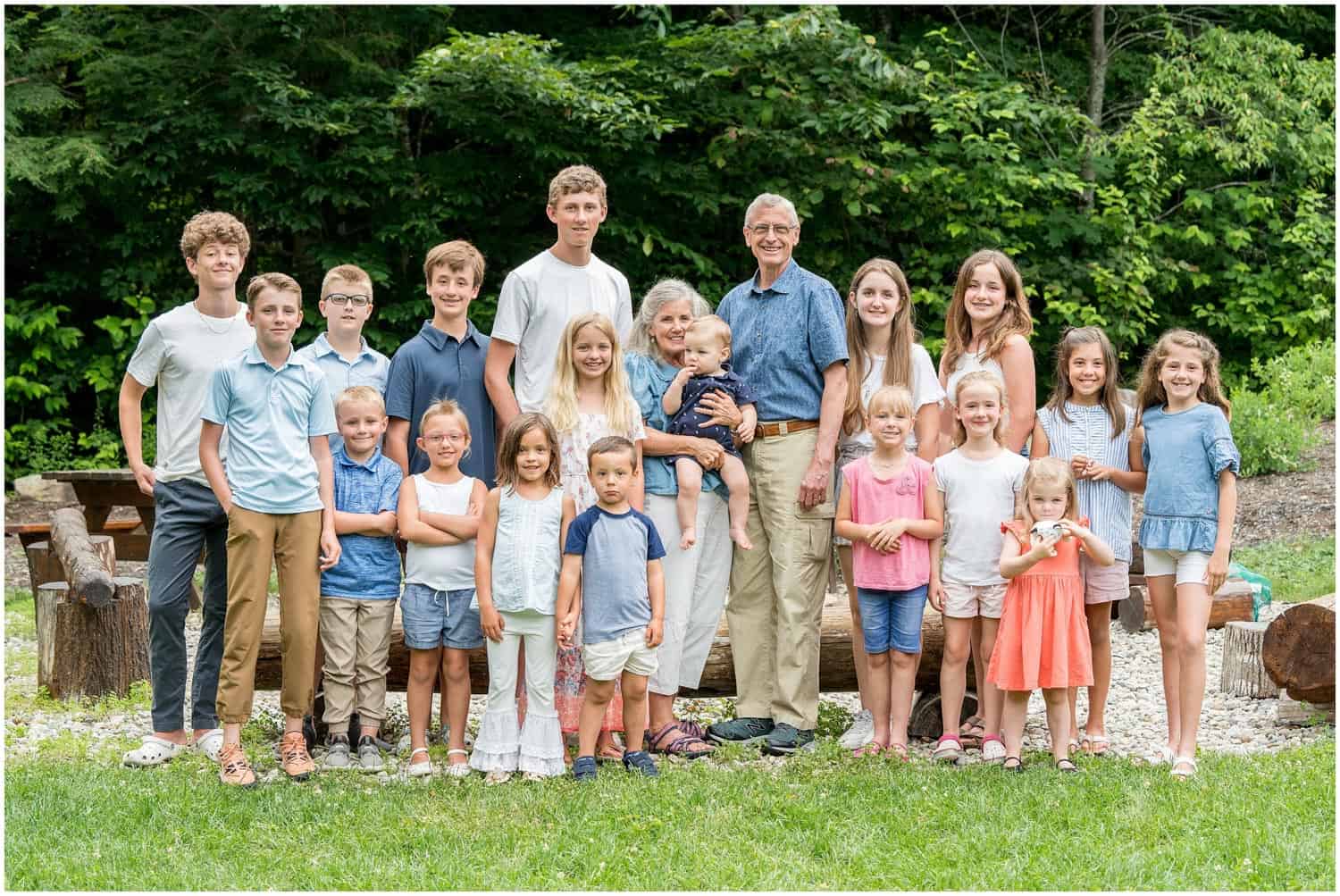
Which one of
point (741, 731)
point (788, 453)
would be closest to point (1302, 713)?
point (741, 731)

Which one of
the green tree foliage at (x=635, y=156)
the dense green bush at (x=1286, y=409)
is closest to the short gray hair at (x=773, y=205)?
the green tree foliage at (x=635, y=156)

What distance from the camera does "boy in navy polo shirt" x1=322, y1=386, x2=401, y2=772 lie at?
16.8ft

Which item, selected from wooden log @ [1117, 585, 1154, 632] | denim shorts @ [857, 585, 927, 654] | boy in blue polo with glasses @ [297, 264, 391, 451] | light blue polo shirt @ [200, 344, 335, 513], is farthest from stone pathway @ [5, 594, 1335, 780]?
boy in blue polo with glasses @ [297, 264, 391, 451]

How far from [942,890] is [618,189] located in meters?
10.8

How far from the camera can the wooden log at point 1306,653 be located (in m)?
5.72

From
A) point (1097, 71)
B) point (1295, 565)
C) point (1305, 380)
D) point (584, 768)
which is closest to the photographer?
point (584, 768)

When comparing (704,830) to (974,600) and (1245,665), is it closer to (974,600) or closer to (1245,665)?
(974,600)

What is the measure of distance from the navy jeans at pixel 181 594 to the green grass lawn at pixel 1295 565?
6848 mm

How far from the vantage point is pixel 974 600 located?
5145 mm

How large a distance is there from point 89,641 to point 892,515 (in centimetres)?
399

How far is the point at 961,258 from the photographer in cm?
1411

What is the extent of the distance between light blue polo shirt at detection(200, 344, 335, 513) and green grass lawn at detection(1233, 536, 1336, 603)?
6.72 metres

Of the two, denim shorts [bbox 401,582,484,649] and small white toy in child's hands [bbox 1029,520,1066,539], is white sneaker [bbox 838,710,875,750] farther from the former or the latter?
denim shorts [bbox 401,582,484,649]

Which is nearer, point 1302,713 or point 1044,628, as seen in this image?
point 1044,628
